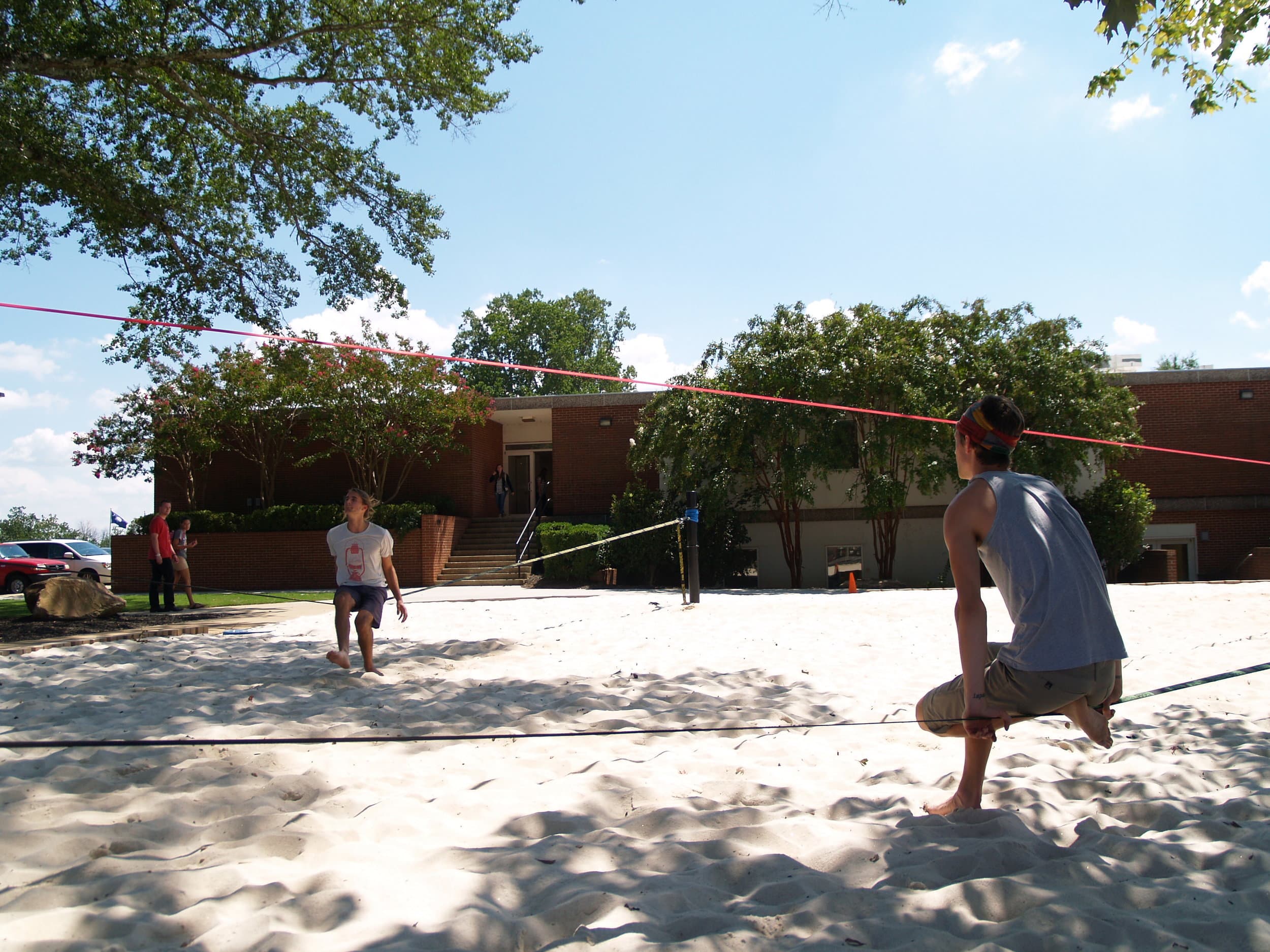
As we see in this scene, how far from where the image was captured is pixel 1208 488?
68.3 ft

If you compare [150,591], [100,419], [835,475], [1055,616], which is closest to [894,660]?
[1055,616]

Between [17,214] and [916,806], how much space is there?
44.2ft

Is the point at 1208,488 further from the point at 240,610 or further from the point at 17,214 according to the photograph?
the point at 17,214

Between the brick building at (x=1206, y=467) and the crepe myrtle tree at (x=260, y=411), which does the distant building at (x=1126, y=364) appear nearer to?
the brick building at (x=1206, y=467)

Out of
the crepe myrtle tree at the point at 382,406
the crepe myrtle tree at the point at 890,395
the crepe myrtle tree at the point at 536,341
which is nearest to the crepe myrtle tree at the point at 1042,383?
the crepe myrtle tree at the point at 890,395

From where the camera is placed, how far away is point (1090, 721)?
2.87m

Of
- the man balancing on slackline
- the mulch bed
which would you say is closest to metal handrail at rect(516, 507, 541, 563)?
the mulch bed

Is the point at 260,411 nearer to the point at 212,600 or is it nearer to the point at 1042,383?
the point at 212,600

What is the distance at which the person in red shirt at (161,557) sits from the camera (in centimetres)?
1309

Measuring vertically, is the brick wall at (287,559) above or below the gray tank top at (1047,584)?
below

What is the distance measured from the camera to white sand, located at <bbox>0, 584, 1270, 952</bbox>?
2.46 m

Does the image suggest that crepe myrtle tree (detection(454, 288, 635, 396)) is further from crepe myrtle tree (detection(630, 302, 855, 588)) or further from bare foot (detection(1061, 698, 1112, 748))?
bare foot (detection(1061, 698, 1112, 748))

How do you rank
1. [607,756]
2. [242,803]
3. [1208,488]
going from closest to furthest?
1. [242,803]
2. [607,756]
3. [1208,488]

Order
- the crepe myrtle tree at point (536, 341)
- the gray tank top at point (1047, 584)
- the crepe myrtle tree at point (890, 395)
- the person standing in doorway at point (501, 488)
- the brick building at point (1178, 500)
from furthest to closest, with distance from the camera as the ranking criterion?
the crepe myrtle tree at point (536, 341)
the person standing in doorway at point (501, 488)
the brick building at point (1178, 500)
the crepe myrtle tree at point (890, 395)
the gray tank top at point (1047, 584)
